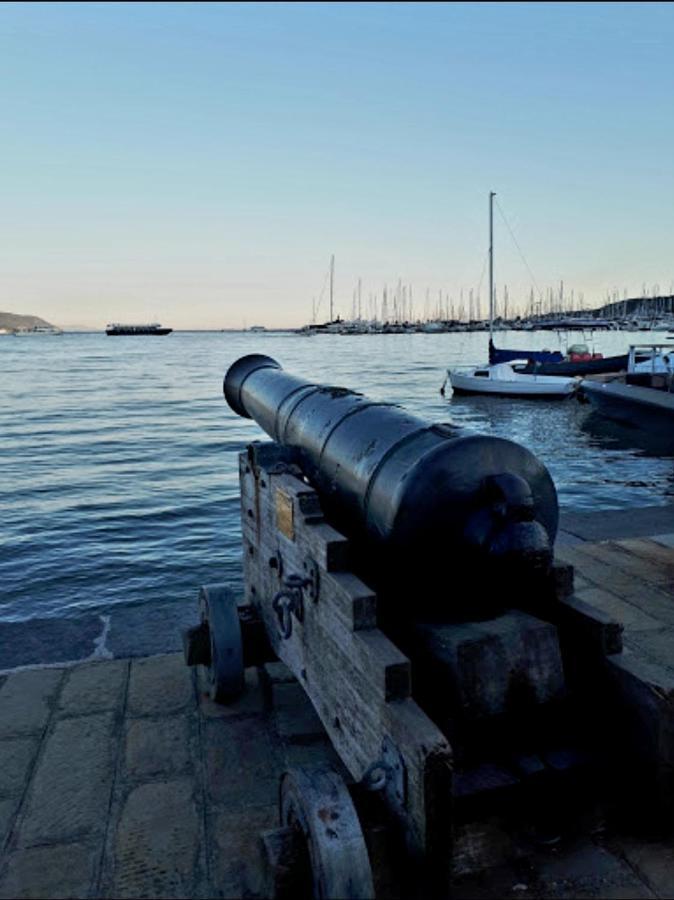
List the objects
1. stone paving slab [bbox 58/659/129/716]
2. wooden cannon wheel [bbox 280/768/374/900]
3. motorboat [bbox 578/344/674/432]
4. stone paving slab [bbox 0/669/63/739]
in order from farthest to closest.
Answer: motorboat [bbox 578/344/674/432], stone paving slab [bbox 58/659/129/716], stone paving slab [bbox 0/669/63/739], wooden cannon wheel [bbox 280/768/374/900]

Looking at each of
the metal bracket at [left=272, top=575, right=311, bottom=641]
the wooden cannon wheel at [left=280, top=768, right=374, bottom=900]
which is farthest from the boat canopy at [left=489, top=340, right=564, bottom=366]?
the wooden cannon wheel at [left=280, top=768, right=374, bottom=900]

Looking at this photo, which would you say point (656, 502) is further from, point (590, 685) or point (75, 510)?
point (590, 685)

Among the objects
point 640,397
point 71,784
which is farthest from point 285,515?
point 640,397

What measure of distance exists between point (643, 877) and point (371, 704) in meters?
1.39

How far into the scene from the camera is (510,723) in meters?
3.56

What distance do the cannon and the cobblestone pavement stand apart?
39cm

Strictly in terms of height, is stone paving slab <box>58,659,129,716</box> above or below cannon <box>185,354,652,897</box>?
below

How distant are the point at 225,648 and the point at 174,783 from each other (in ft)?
3.17

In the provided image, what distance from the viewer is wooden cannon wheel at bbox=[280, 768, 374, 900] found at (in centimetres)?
285

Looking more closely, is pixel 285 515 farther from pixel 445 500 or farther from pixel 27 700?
pixel 27 700

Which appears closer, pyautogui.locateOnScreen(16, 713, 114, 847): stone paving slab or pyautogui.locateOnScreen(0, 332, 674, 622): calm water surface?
pyautogui.locateOnScreen(16, 713, 114, 847): stone paving slab

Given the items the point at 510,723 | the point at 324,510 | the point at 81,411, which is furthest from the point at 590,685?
the point at 81,411

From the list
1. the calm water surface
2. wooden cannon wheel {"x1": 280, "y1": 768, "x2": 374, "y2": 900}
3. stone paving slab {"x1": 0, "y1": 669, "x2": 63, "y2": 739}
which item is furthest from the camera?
the calm water surface

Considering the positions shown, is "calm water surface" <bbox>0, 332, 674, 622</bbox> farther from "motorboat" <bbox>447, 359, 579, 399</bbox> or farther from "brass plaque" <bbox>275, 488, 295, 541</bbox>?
"brass plaque" <bbox>275, 488, 295, 541</bbox>
